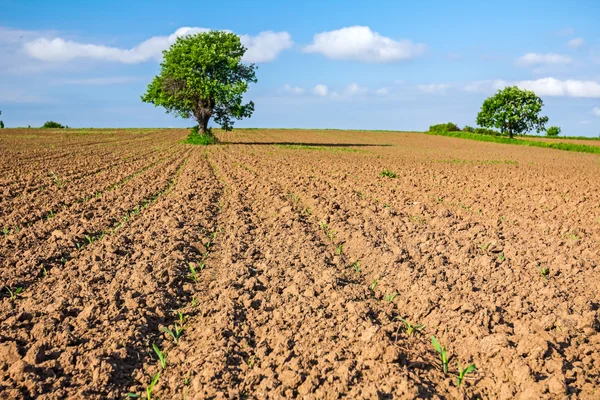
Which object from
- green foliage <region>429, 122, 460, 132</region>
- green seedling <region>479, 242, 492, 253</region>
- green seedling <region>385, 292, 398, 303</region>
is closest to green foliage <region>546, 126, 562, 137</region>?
green foliage <region>429, 122, 460, 132</region>

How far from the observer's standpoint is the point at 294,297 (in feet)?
21.2

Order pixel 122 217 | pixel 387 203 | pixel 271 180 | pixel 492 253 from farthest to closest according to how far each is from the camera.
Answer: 1. pixel 271 180
2. pixel 387 203
3. pixel 122 217
4. pixel 492 253

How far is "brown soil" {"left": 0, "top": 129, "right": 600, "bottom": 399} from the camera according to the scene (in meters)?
4.73

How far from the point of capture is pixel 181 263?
785cm

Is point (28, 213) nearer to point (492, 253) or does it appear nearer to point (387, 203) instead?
Answer: point (387, 203)

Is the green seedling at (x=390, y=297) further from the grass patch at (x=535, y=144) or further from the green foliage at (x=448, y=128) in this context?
the green foliage at (x=448, y=128)

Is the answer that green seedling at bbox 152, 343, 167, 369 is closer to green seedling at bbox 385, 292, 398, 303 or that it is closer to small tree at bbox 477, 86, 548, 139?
green seedling at bbox 385, 292, 398, 303

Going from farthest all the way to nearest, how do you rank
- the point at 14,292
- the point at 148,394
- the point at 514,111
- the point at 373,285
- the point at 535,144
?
the point at 514,111 < the point at 535,144 < the point at 373,285 < the point at 14,292 < the point at 148,394

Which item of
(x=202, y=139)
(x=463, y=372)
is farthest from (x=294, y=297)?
(x=202, y=139)

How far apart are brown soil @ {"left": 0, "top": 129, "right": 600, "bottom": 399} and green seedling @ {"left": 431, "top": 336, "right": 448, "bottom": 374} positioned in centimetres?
9

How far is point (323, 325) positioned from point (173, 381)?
5.70ft

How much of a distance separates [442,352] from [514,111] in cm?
7297

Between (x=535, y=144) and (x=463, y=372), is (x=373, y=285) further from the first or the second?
(x=535, y=144)

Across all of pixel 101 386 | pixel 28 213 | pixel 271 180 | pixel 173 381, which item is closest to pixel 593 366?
pixel 173 381
